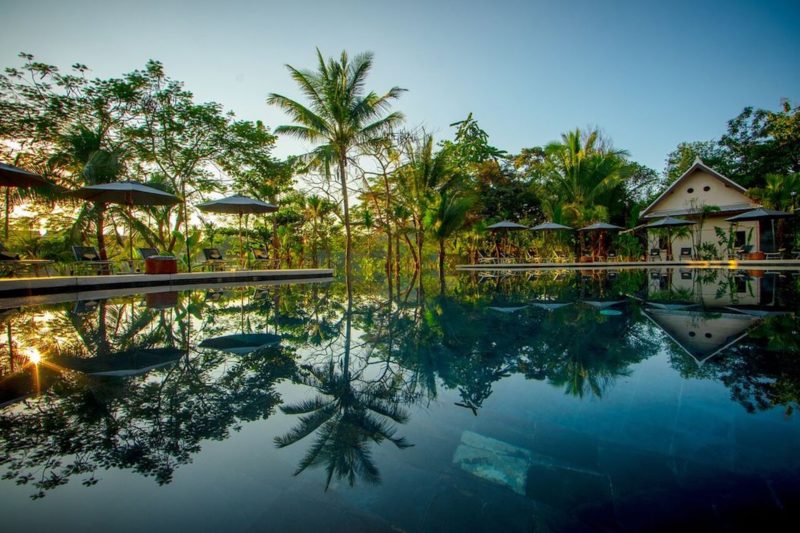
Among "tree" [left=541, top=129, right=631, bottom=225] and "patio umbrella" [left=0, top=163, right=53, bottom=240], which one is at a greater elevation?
"tree" [left=541, top=129, right=631, bottom=225]

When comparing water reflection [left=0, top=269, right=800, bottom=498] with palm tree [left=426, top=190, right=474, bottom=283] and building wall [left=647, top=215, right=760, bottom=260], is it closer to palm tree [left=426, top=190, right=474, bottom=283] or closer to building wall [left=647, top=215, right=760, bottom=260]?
palm tree [left=426, top=190, right=474, bottom=283]

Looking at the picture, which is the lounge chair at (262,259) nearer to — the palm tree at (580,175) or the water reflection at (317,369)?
the water reflection at (317,369)

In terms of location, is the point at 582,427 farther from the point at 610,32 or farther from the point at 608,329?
the point at 610,32

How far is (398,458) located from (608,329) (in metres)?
3.31

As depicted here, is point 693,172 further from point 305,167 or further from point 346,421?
point 346,421

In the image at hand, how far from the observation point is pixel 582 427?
182cm

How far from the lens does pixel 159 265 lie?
428 inches

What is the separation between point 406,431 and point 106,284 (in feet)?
33.8

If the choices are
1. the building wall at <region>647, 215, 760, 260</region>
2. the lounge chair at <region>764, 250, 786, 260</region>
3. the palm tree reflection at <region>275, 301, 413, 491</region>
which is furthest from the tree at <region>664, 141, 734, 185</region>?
the palm tree reflection at <region>275, 301, 413, 491</region>

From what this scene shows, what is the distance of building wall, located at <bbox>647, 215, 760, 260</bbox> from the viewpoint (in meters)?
20.4

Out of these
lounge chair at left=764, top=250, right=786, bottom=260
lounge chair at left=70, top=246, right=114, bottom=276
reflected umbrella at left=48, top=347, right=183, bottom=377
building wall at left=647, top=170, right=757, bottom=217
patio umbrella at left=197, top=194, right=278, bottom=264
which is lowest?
reflected umbrella at left=48, top=347, right=183, bottom=377

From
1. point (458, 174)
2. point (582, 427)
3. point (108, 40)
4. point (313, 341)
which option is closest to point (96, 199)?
point (108, 40)

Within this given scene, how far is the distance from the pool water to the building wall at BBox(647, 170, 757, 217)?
2259cm

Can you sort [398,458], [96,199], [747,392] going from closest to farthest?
[398,458]
[747,392]
[96,199]
